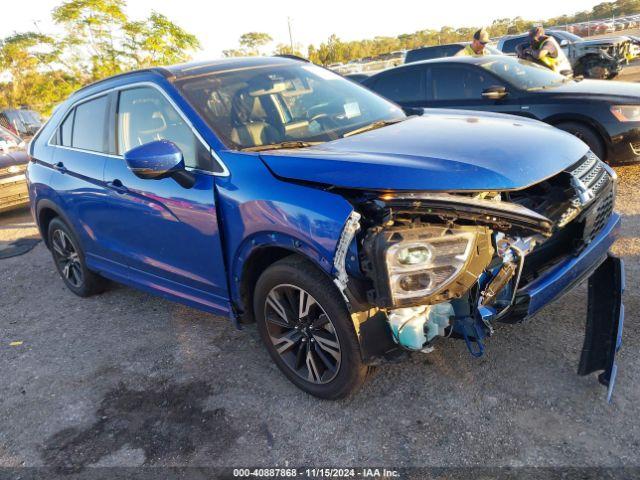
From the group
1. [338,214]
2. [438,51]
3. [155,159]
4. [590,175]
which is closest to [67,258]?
[155,159]

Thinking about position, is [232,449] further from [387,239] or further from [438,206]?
[438,206]

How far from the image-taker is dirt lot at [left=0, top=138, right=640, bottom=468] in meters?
2.45

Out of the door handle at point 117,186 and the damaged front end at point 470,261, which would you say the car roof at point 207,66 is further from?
the damaged front end at point 470,261

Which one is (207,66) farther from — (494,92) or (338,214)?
(494,92)

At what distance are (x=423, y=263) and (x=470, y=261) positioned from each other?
0.21 meters

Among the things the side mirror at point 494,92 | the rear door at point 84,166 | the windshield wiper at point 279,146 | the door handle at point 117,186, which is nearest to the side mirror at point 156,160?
the windshield wiper at point 279,146

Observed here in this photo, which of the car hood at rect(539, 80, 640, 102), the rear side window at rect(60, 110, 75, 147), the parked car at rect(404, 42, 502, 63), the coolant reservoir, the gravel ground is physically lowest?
the gravel ground

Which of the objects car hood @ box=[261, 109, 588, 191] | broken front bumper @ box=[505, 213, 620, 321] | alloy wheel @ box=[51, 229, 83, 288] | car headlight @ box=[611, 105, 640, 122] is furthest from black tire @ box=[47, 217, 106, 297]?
car headlight @ box=[611, 105, 640, 122]

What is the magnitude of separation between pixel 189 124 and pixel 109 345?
1.85 meters

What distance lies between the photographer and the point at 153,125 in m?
3.43

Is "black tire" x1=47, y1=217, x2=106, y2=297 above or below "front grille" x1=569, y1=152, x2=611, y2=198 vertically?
below

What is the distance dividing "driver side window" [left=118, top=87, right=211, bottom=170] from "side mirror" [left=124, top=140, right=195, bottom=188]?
14 cm

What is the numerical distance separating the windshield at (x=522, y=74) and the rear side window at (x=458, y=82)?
0.14m

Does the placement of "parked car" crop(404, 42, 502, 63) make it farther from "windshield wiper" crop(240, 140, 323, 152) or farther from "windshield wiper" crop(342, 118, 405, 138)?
"windshield wiper" crop(240, 140, 323, 152)
